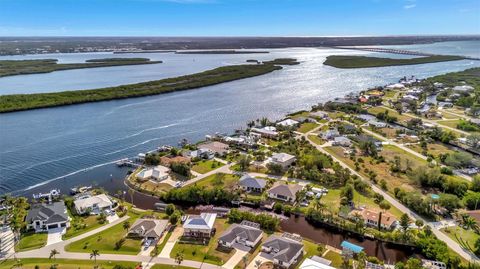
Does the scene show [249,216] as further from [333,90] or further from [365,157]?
[333,90]

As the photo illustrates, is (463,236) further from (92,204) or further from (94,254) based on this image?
(92,204)

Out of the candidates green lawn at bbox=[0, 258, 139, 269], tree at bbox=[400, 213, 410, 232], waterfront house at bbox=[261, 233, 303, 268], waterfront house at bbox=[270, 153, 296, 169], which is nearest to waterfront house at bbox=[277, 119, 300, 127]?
waterfront house at bbox=[270, 153, 296, 169]

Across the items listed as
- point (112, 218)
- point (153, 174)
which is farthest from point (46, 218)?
point (153, 174)

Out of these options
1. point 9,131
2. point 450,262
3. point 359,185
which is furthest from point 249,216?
point 9,131

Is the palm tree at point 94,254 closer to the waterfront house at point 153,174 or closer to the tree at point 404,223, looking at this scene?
the waterfront house at point 153,174

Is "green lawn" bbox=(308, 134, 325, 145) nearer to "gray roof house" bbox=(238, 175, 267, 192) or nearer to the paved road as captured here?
the paved road

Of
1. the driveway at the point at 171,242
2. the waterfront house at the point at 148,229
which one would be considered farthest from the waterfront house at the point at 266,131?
the waterfront house at the point at 148,229
